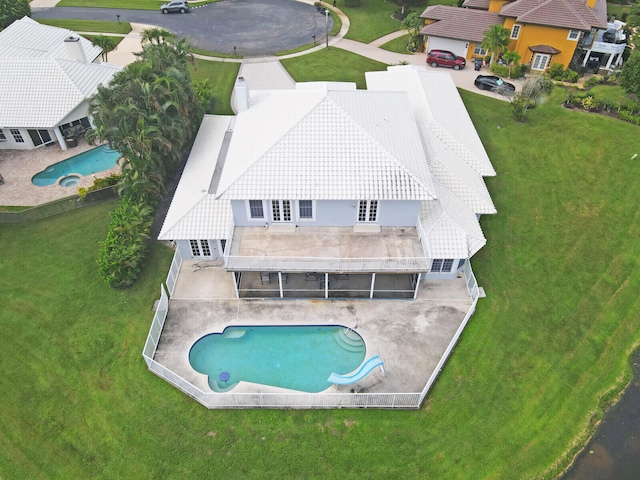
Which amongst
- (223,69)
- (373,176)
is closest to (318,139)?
(373,176)

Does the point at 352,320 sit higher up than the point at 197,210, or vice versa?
the point at 197,210

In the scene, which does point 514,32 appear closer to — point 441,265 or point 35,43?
point 441,265

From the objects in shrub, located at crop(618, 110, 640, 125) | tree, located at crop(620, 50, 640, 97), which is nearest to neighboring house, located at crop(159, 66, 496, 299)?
shrub, located at crop(618, 110, 640, 125)

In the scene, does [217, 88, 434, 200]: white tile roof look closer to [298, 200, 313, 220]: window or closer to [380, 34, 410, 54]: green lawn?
[298, 200, 313, 220]: window

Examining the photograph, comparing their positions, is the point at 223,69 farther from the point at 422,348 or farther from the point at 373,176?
the point at 422,348

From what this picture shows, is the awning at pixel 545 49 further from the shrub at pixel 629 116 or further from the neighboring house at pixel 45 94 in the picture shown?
the neighboring house at pixel 45 94

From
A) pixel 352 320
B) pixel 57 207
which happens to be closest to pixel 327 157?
pixel 352 320
